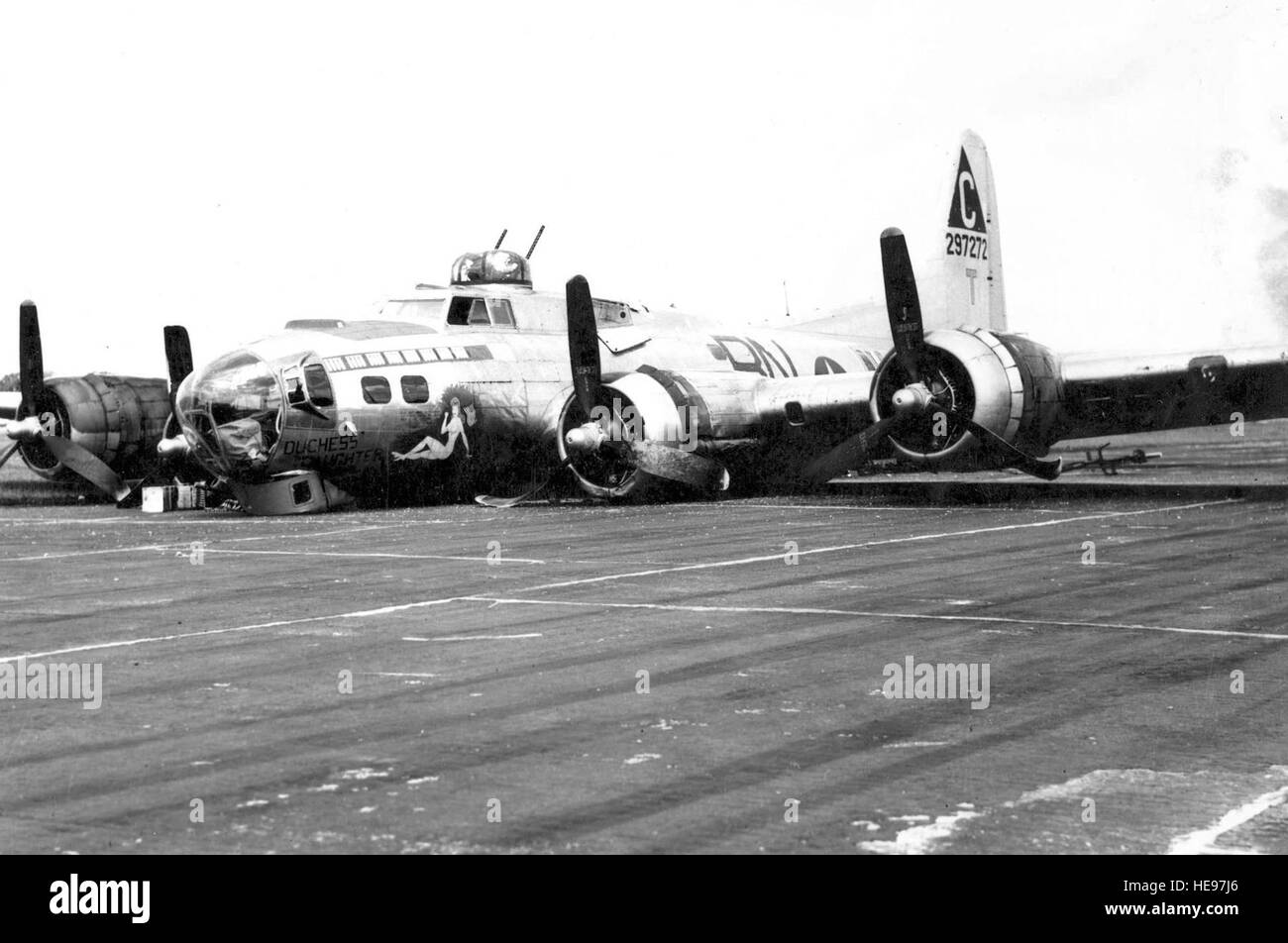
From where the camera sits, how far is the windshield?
996 inches

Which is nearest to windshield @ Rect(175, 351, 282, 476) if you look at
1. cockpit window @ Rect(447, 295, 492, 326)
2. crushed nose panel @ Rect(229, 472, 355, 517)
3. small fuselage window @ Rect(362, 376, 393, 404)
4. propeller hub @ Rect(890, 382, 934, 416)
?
crushed nose panel @ Rect(229, 472, 355, 517)

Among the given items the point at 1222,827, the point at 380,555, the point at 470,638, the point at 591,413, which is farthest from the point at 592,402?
the point at 1222,827

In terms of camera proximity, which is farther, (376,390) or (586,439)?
(586,439)

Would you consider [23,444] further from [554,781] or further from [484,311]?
[554,781]

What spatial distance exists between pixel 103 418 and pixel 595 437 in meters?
12.6

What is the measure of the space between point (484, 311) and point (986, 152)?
1179cm

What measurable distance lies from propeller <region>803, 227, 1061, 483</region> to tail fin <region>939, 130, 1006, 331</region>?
6.38 meters

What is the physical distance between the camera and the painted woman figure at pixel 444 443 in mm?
27047

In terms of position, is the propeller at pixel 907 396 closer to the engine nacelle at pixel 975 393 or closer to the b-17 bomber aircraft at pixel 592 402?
the b-17 bomber aircraft at pixel 592 402

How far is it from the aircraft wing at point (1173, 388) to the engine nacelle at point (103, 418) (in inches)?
765

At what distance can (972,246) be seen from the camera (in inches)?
1318

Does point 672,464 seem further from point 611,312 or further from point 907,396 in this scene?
point 611,312

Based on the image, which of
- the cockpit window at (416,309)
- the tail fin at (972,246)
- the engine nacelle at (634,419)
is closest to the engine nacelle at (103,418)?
the cockpit window at (416,309)

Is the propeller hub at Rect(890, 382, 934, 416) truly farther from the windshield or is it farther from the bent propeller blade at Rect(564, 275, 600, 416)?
the windshield
